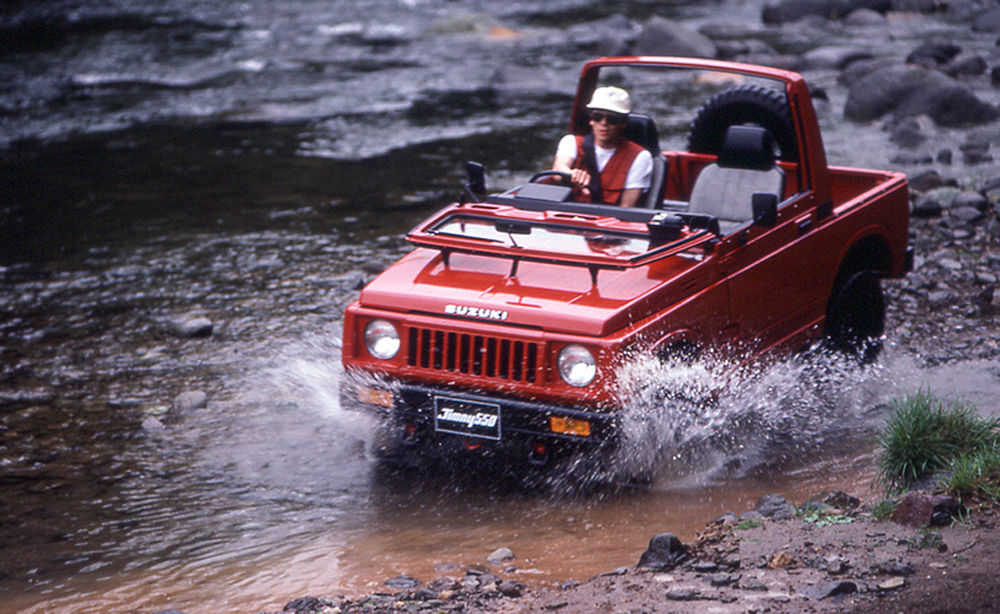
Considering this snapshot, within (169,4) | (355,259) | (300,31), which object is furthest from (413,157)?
(169,4)

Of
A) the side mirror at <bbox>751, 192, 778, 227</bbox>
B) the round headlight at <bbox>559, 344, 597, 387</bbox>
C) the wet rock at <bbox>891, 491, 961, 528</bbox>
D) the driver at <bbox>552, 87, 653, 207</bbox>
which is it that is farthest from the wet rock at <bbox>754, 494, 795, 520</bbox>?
the driver at <bbox>552, 87, 653, 207</bbox>

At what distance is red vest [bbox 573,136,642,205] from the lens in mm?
6883

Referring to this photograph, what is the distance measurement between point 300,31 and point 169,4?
7.02 m

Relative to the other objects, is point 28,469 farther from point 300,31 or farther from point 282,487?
point 300,31

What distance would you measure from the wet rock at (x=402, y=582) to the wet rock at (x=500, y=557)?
383 millimetres

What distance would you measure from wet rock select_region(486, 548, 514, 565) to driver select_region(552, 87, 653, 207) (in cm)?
259

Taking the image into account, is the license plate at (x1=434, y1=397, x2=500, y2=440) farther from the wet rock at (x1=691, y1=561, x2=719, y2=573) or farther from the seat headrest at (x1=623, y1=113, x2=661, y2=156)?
the seat headrest at (x1=623, y1=113, x2=661, y2=156)

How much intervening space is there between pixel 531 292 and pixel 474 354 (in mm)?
425

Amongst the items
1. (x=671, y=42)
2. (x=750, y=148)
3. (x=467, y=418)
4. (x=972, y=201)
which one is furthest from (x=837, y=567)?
(x=671, y=42)

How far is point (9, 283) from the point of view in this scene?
10.2m

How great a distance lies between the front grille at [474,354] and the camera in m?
5.29

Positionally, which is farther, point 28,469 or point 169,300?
point 169,300

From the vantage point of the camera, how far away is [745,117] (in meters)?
7.51

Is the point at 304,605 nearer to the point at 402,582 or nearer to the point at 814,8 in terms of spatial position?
the point at 402,582
